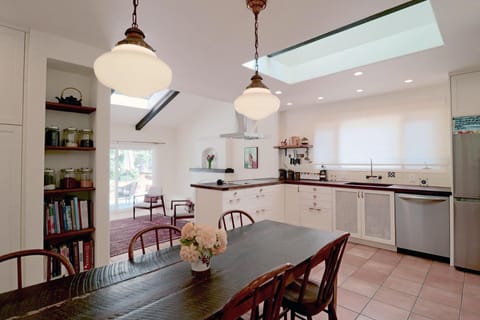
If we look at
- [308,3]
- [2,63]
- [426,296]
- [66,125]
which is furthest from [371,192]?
[2,63]

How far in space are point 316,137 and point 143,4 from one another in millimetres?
4026

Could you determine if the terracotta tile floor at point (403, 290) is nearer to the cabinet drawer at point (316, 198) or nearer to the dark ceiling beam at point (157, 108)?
the cabinet drawer at point (316, 198)

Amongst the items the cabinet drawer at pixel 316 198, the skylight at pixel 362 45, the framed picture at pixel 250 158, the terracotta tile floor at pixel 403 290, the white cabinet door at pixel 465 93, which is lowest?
the terracotta tile floor at pixel 403 290

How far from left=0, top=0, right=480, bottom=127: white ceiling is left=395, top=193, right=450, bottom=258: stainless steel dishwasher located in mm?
1704

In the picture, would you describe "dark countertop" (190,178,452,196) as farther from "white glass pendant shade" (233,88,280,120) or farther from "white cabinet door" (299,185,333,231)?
"white glass pendant shade" (233,88,280,120)

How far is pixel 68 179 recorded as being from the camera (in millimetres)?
2488

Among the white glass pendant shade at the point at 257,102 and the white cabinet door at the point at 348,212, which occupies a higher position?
the white glass pendant shade at the point at 257,102

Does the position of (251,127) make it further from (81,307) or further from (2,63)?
(81,307)

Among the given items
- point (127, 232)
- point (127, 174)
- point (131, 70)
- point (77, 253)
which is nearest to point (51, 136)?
point (77, 253)

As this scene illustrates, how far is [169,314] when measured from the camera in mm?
983

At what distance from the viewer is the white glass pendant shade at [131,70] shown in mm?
1255

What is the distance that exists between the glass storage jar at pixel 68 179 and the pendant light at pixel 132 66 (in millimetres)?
1621

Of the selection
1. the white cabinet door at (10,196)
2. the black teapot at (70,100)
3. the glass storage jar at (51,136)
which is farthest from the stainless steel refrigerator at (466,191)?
the white cabinet door at (10,196)

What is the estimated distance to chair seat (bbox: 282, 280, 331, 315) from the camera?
152 centimetres
